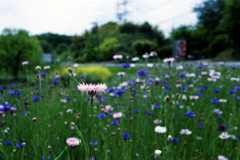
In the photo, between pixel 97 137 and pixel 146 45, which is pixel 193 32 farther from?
pixel 97 137

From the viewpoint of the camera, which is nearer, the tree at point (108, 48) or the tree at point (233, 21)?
the tree at point (233, 21)

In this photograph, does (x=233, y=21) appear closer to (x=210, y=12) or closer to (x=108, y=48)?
(x=210, y=12)

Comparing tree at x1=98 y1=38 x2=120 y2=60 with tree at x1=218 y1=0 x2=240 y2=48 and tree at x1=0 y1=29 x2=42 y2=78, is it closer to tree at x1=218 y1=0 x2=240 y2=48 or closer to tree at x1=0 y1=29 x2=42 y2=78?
tree at x1=218 y1=0 x2=240 y2=48

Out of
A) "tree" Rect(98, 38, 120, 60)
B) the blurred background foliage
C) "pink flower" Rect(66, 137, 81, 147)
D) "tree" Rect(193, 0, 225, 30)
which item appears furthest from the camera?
"tree" Rect(98, 38, 120, 60)

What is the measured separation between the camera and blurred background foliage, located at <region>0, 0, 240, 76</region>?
246 inches

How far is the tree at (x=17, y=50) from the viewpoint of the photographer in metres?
5.92

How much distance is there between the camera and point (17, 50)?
6.23 metres

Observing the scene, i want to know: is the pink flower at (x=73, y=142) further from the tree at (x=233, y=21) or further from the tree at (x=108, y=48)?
the tree at (x=108, y=48)

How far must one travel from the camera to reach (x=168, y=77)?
3.38 metres

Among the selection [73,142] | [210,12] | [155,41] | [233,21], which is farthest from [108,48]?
[73,142]

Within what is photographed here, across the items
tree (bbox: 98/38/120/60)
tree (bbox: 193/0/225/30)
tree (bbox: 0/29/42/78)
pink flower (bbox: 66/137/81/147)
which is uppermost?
tree (bbox: 193/0/225/30)

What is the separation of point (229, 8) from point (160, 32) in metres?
11.3

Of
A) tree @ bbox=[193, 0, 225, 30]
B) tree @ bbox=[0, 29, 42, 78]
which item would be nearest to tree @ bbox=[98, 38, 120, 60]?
tree @ bbox=[193, 0, 225, 30]

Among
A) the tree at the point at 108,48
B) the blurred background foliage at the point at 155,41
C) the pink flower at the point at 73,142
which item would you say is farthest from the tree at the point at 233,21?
the pink flower at the point at 73,142
